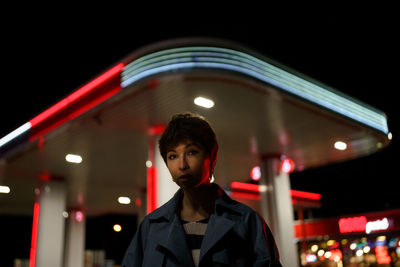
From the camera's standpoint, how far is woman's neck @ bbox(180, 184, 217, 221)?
2012mm

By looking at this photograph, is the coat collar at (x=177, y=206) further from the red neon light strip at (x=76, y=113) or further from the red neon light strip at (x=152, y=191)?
the red neon light strip at (x=152, y=191)

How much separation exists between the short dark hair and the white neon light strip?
6871 mm

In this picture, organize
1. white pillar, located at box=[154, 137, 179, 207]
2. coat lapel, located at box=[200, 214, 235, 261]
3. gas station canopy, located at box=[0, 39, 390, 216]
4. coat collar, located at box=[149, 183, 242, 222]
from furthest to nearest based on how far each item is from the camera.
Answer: white pillar, located at box=[154, 137, 179, 207]
gas station canopy, located at box=[0, 39, 390, 216]
coat collar, located at box=[149, 183, 242, 222]
coat lapel, located at box=[200, 214, 235, 261]

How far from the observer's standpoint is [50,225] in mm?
11742

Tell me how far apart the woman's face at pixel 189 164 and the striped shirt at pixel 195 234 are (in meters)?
0.20

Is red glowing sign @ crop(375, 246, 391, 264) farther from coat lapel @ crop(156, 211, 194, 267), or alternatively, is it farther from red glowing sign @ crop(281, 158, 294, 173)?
coat lapel @ crop(156, 211, 194, 267)

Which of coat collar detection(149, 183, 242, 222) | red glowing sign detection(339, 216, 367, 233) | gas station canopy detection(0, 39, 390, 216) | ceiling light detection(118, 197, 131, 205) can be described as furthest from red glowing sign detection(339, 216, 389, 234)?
coat collar detection(149, 183, 242, 222)

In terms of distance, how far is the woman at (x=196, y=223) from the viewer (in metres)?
1.76

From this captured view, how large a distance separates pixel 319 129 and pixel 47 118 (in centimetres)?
576

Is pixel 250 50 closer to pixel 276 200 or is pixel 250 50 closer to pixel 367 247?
pixel 276 200

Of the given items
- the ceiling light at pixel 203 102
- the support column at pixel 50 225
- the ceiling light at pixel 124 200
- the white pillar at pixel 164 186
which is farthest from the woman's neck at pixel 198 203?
the ceiling light at pixel 124 200

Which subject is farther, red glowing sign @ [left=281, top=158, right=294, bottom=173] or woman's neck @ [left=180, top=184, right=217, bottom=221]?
red glowing sign @ [left=281, top=158, right=294, bottom=173]

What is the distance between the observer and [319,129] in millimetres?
8680

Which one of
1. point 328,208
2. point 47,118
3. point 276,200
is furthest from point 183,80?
point 328,208
